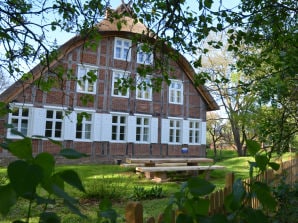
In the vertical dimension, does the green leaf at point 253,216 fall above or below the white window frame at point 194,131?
below

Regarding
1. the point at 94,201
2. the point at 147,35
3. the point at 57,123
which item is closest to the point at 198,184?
the point at 147,35

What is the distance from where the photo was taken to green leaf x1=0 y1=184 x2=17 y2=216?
50 cm

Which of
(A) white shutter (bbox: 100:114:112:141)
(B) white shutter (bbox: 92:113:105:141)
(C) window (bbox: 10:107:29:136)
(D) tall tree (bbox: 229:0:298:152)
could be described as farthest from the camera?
(A) white shutter (bbox: 100:114:112:141)

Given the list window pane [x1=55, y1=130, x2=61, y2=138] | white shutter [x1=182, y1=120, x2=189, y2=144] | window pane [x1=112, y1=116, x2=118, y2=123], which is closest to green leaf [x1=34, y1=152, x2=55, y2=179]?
window pane [x1=55, y1=130, x2=61, y2=138]

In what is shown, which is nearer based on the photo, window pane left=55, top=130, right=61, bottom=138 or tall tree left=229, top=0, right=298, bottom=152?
tall tree left=229, top=0, right=298, bottom=152

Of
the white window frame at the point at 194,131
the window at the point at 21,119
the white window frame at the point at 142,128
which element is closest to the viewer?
the window at the point at 21,119

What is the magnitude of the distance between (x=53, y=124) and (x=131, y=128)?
4440mm

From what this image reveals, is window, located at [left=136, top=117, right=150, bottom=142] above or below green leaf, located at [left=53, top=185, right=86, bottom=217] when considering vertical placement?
above

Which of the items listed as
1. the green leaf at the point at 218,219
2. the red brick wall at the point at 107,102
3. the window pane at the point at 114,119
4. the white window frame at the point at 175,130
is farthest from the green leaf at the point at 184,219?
the white window frame at the point at 175,130

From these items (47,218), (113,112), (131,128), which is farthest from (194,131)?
(47,218)

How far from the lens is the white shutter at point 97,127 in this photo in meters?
17.0

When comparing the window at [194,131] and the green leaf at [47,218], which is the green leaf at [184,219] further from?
the window at [194,131]

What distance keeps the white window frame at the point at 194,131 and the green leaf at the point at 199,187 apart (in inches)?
776

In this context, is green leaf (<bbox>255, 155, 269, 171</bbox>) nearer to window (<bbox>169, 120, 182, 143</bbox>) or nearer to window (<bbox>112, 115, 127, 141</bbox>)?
window (<bbox>112, 115, 127, 141</bbox>)
